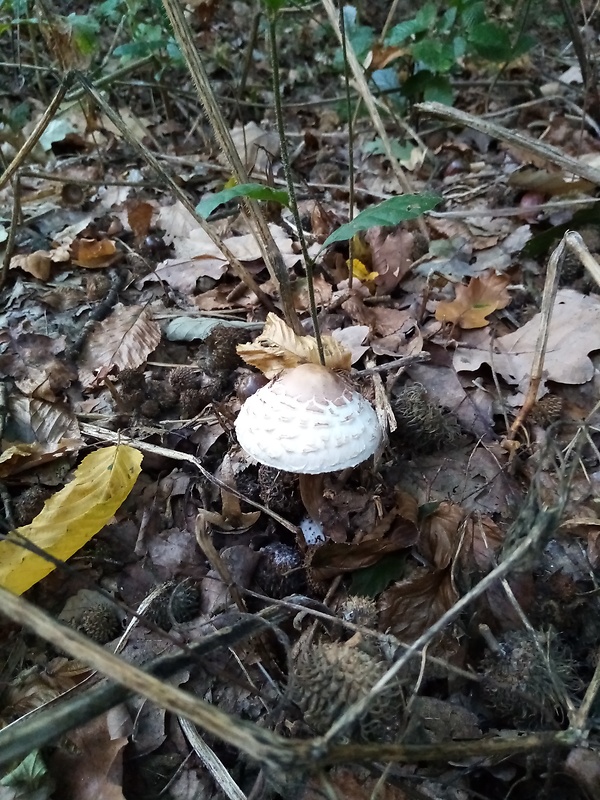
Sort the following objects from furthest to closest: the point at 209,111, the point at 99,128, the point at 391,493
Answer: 1. the point at 99,128
2. the point at 209,111
3. the point at 391,493

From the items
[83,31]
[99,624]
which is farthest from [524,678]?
[83,31]

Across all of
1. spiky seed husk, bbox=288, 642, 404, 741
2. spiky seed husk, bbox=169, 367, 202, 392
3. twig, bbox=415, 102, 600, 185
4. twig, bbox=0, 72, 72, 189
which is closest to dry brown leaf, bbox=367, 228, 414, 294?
twig, bbox=415, 102, 600, 185

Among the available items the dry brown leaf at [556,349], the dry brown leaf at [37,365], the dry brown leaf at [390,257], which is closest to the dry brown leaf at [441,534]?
the dry brown leaf at [556,349]

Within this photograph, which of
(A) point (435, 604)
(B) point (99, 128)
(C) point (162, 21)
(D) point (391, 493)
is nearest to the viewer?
Result: (A) point (435, 604)

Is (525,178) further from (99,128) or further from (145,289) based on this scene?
(99,128)

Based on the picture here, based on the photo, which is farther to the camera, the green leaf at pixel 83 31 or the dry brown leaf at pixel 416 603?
the green leaf at pixel 83 31

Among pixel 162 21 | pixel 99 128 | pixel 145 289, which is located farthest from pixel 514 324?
pixel 99 128

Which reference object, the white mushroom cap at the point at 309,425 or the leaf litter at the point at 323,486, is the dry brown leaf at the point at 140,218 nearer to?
the leaf litter at the point at 323,486

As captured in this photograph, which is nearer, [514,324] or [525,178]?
[514,324]
